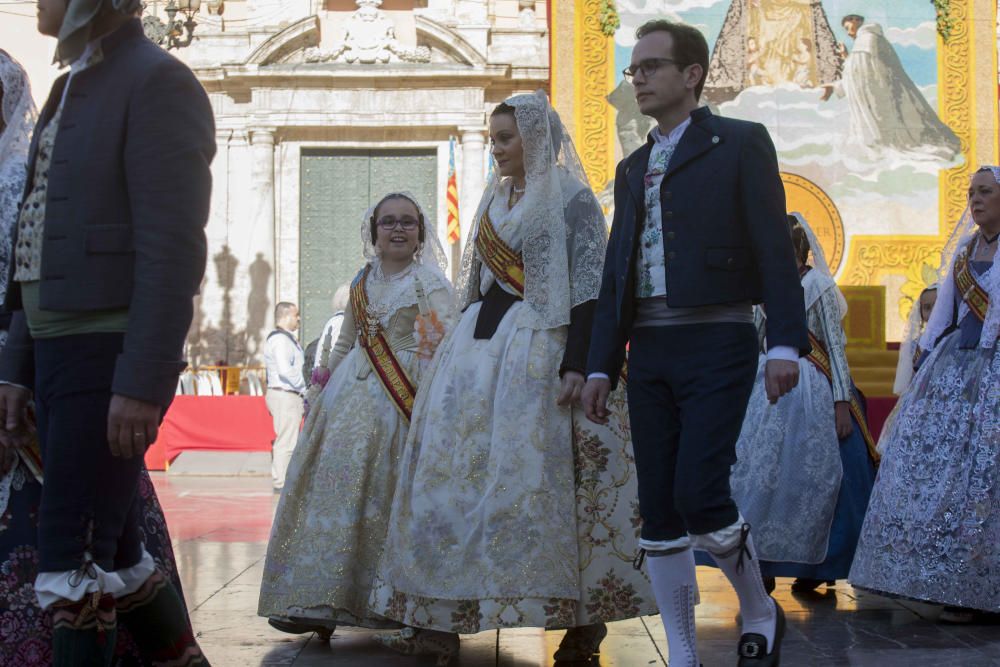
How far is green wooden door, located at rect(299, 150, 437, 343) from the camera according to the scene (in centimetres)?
1728

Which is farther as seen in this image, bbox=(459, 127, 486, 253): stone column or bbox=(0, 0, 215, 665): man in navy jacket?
bbox=(459, 127, 486, 253): stone column

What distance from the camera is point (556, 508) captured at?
375 cm

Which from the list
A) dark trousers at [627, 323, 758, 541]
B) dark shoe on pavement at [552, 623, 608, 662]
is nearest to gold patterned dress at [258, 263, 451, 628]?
dark shoe on pavement at [552, 623, 608, 662]

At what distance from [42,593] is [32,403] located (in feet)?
2.30

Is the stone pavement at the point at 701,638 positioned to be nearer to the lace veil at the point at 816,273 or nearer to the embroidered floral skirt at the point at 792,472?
the embroidered floral skirt at the point at 792,472

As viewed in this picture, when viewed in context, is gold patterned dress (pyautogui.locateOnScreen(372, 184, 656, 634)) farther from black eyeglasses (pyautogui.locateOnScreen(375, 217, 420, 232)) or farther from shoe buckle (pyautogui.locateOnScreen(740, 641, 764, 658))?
black eyeglasses (pyautogui.locateOnScreen(375, 217, 420, 232))

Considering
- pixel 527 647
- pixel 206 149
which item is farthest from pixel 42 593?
pixel 527 647

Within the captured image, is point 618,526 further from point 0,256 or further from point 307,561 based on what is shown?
point 0,256

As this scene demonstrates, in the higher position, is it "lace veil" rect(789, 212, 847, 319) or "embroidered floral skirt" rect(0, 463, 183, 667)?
"lace veil" rect(789, 212, 847, 319)

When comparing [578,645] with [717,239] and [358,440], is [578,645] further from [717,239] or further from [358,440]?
[717,239]

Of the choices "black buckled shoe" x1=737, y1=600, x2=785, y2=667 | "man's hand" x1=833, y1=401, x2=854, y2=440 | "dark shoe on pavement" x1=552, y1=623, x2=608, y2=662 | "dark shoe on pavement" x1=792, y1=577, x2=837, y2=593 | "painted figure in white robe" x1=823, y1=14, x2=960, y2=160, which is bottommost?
"dark shoe on pavement" x1=792, y1=577, x2=837, y2=593

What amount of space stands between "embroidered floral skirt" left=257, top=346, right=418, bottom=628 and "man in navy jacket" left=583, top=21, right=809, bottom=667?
126cm

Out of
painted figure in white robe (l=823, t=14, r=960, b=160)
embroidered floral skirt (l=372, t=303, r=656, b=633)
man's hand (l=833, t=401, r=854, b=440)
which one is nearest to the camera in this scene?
embroidered floral skirt (l=372, t=303, r=656, b=633)

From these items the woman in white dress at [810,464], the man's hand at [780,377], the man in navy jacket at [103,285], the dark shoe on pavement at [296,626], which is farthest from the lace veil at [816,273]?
the man in navy jacket at [103,285]
